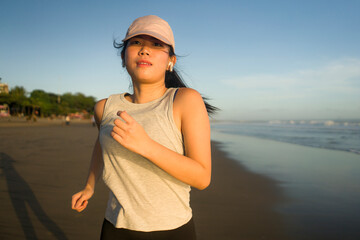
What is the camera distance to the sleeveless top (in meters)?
1.22

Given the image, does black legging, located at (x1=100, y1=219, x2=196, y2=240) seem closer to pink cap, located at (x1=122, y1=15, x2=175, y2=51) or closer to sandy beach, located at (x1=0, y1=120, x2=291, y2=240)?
pink cap, located at (x1=122, y1=15, x2=175, y2=51)

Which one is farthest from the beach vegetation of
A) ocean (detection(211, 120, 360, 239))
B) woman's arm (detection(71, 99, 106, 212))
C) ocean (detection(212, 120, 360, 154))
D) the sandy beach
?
woman's arm (detection(71, 99, 106, 212))

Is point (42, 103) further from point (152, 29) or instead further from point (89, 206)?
point (152, 29)

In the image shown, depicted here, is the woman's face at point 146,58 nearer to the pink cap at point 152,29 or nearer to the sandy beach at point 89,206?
the pink cap at point 152,29

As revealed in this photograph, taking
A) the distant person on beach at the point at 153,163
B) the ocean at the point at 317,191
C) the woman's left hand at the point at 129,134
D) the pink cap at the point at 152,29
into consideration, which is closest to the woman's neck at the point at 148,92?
the distant person on beach at the point at 153,163

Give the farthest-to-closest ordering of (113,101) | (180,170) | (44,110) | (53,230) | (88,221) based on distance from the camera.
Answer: (44,110) → (88,221) → (53,230) → (113,101) → (180,170)

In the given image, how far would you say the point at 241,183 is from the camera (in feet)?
19.2

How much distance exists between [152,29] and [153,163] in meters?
0.74

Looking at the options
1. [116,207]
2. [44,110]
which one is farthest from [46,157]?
[44,110]

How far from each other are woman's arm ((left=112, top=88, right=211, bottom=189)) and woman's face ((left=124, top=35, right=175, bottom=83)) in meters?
0.21

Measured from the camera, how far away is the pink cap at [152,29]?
1.29 metres

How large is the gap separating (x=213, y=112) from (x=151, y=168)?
0.81m

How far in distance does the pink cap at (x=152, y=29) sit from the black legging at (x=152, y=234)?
1.04 meters

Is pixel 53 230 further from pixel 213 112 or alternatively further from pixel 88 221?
pixel 213 112
